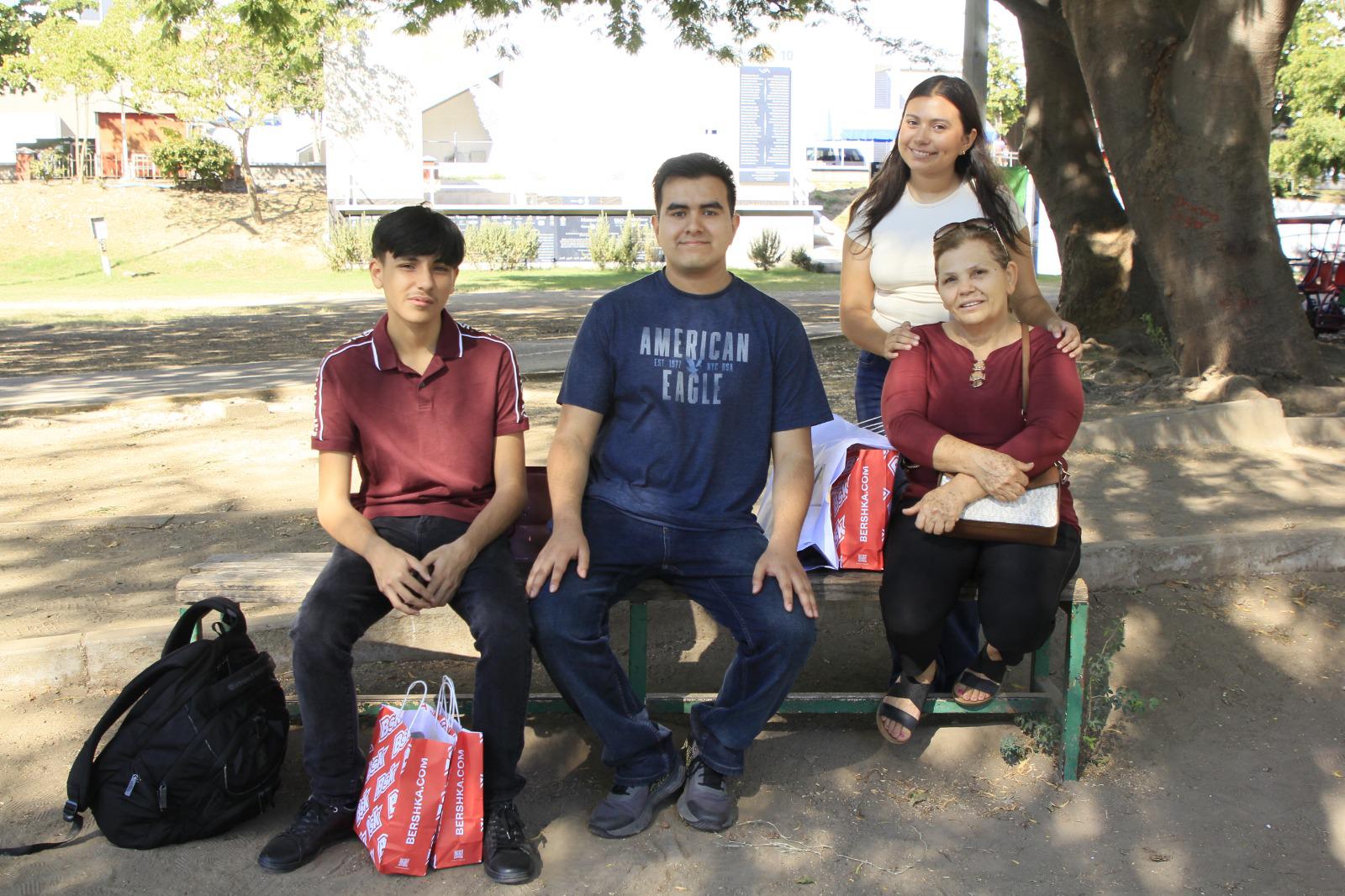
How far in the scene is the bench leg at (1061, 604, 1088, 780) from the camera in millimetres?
3305

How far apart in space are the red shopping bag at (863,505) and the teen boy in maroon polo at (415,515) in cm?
90

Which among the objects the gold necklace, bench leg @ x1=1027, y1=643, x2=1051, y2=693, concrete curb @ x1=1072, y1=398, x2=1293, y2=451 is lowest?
bench leg @ x1=1027, y1=643, x2=1051, y2=693

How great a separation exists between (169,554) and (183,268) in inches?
1065

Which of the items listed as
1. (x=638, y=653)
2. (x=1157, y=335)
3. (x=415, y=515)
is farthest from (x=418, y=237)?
(x=1157, y=335)

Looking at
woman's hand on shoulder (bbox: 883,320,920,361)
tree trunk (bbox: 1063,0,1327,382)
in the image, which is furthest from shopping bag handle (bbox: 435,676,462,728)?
tree trunk (bbox: 1063,0,1327,382)

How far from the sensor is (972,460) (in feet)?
10.5

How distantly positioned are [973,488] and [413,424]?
1515 millimetres

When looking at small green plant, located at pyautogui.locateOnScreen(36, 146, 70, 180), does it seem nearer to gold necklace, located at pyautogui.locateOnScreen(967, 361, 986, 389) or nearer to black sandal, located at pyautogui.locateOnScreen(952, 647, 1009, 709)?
gold necklace, located at pyautogui.locateOnScreen(967, 361, 986, 389)

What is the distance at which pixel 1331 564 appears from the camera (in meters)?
4.72

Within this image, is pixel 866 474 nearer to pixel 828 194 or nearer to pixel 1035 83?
pixel 1035 83

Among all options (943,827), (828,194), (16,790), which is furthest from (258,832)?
(828,194)

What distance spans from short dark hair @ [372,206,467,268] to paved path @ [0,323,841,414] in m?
6.20

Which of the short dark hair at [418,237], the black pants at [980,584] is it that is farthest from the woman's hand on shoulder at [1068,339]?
the short dark hair at [418,237]

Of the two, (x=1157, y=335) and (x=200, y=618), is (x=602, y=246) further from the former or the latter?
(x=200, y=618)
